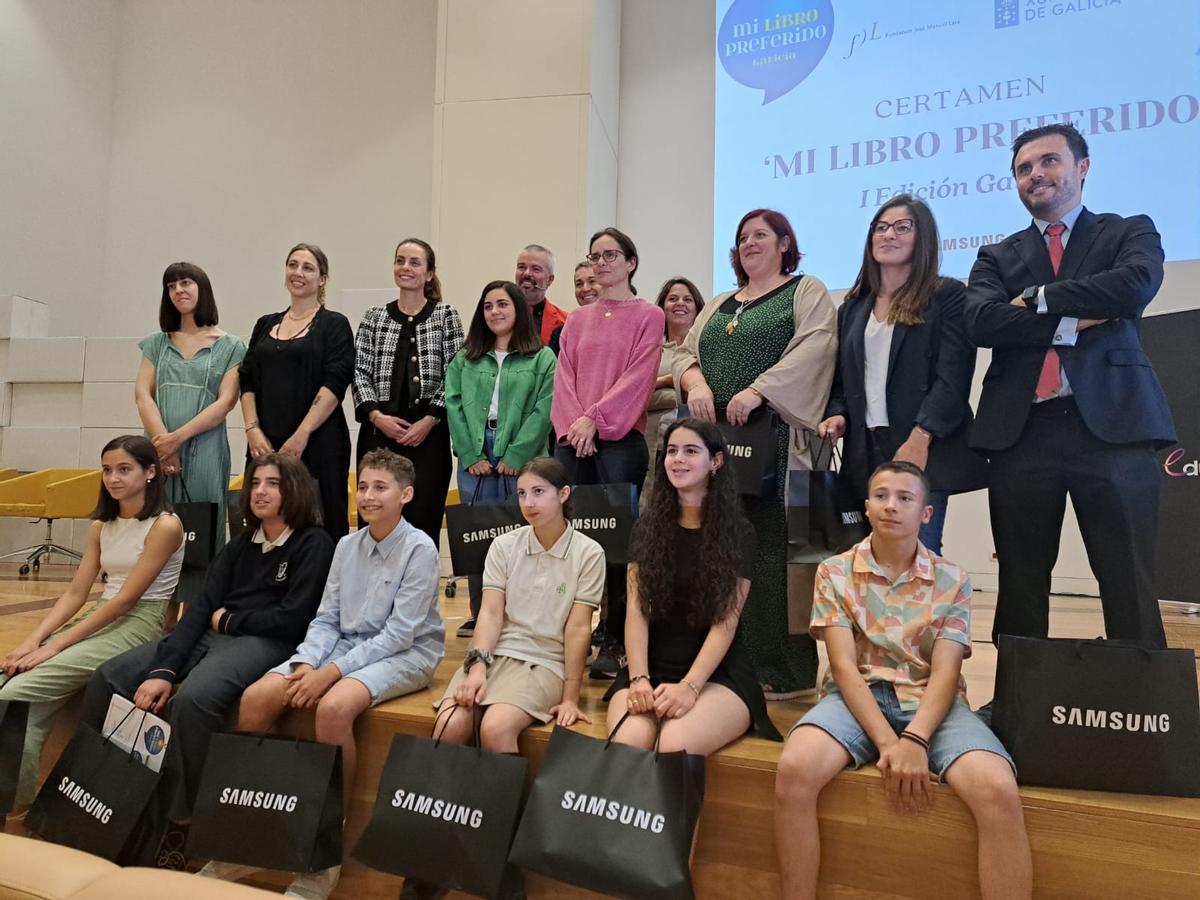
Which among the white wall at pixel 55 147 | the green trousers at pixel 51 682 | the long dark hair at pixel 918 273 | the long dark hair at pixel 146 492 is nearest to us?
the long dark hair at pixel 918 273

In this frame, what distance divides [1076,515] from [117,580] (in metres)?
2.98

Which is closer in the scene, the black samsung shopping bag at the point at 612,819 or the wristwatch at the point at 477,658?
the black samsung shopping bag at the point at 612,819

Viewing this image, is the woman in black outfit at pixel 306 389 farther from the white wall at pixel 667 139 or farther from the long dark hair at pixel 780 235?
the white wall at pixel 667 139

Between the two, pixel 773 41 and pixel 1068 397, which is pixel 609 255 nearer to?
pixel 1068 397

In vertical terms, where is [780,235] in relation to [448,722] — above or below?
above

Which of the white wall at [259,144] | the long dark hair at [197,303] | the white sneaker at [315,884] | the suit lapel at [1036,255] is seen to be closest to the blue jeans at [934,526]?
the suit lapel at [1036,255]

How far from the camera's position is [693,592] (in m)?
2.21

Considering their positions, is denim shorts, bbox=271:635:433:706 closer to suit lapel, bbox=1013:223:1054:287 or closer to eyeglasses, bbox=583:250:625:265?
eyeglasses, bbox=583:250:625:265

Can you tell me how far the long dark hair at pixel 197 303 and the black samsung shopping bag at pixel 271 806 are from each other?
1.96 metres

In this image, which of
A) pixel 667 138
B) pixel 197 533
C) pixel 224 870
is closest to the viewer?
pixel 224 870

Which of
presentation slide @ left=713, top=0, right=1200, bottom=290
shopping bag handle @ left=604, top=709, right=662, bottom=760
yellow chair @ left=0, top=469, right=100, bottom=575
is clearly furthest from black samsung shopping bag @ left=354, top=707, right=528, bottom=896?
yellow chair @ left=0, top=469, right=100, bottom=575

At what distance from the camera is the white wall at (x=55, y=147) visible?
7332 mm

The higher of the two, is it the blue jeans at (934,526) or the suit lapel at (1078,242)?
the suit lapel at (1078,242)

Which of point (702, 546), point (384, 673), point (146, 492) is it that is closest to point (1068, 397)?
point (702, 546)
